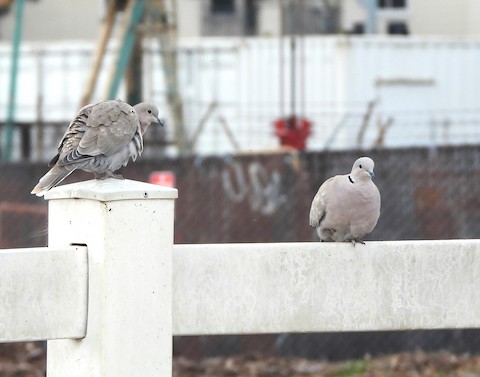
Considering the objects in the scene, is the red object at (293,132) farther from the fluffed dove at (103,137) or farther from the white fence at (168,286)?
the white fence at (168,286)

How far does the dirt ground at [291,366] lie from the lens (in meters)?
8.25

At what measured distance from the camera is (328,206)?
5.10 m

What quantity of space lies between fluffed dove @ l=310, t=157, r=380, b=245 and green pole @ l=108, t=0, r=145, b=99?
26.3 feet

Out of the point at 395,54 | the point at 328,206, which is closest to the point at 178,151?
the point at 395,54

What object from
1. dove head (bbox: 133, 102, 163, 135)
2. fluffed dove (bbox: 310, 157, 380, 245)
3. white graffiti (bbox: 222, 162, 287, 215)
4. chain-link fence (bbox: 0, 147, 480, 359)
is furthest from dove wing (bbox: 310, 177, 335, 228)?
white graffiti (bbox: 222, 162, 287, 215)

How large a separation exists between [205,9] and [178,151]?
36.9ft

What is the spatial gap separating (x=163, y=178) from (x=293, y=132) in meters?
4.57

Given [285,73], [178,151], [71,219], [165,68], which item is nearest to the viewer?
[71,219]

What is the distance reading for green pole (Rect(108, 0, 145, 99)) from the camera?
13.0 m

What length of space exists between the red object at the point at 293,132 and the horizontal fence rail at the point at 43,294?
989 cm

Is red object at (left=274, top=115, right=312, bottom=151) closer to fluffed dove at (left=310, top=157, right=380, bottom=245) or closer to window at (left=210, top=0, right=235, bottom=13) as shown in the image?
fluffed dove at (left=310, top=157, right=380, bottom=245)

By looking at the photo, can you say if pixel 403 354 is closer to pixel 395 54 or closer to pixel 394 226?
→ pixel 394 226

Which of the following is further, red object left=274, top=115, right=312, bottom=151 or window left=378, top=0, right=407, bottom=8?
window left=378, top=0, right=407, bottom=8

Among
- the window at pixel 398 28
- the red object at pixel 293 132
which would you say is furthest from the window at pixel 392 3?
the red object at pixel 293 132
